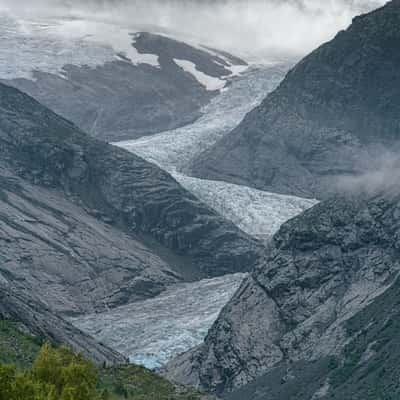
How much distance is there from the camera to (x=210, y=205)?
443 feet

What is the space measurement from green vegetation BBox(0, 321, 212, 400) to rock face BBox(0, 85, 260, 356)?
55.8 m

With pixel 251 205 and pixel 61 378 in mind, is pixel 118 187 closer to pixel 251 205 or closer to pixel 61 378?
pixel 251 205

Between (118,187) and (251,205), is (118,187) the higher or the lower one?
the lower one

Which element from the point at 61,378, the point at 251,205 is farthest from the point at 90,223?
the point at 61,378

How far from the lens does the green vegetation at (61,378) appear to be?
27422mm

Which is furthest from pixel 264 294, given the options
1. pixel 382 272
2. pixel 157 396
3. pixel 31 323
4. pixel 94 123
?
pixel 94 123

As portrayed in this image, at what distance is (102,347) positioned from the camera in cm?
7319

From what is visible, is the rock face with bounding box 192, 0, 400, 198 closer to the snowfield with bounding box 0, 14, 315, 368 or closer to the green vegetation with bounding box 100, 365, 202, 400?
the snowfield with bounding box 0, 14, 315, 368

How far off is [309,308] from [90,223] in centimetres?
5150

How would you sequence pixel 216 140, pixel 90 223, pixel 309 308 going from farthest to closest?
pixel 216 140 < pixel 90 223 < pixel 309 308

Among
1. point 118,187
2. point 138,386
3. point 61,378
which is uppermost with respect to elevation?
point 61,378

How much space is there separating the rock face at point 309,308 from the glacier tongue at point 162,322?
396 centimetres

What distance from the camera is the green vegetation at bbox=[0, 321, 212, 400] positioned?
90.0 ft

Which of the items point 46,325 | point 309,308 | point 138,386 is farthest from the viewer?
point 309,308
